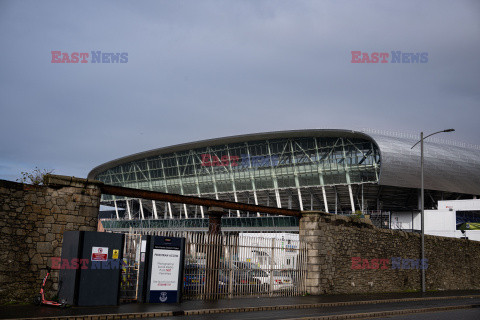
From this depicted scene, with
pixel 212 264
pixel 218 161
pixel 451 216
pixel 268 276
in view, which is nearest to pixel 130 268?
pixel 212 264

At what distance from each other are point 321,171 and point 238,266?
161 ft

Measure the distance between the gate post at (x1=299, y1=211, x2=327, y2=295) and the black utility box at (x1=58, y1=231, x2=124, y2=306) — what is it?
10.6 m

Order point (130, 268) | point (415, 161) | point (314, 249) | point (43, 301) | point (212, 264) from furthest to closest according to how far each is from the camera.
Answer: point (415, 161) → point (314, 249) → point (212, 264) → point (130, 268) → point (43, 301)

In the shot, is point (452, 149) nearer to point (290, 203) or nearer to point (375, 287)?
point (290, 203)

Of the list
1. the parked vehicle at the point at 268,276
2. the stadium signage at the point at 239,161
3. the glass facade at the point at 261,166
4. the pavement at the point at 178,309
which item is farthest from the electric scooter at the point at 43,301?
the stadium signage at the point at 239,161

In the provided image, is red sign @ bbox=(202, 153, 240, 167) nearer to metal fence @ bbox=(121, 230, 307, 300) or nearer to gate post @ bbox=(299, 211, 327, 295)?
gate post @ bbox=(299, 211, 327, 295)

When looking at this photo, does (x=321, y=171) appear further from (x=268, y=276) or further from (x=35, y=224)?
(x=35, y=224)

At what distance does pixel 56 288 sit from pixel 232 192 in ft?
204

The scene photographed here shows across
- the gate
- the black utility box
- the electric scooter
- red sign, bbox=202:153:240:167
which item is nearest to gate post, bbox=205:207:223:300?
the gate

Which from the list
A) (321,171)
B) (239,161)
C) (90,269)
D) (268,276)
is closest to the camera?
(90,269)

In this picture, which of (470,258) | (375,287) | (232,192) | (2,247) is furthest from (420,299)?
(232,192)

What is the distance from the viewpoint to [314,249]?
2297 cm

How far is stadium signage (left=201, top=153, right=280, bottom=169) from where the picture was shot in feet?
238

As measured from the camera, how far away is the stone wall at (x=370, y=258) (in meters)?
23.2
